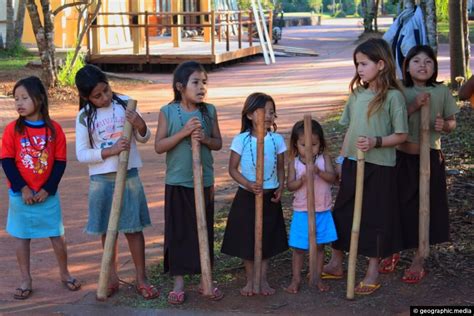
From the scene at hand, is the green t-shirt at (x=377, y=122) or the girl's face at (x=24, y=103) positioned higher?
the girl's face at (x=24, y=103)

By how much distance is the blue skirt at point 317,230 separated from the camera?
523cm

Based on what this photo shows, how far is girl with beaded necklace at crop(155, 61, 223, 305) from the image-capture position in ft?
16.8

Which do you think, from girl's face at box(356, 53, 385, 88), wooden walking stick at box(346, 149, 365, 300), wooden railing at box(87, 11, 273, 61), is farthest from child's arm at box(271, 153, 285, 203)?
wooden railing at box(87, 11, 273, 61)

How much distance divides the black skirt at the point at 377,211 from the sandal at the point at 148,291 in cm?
128

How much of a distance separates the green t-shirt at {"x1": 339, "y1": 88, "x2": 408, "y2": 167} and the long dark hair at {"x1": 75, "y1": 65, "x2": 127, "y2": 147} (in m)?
1.61

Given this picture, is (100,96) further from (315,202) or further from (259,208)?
(315,202)

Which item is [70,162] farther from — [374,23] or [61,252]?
[374,23]

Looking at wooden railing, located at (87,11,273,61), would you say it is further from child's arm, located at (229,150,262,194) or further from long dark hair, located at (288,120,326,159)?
child's arm, located at (229,150,262,194)

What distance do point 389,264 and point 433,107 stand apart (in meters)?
1.11

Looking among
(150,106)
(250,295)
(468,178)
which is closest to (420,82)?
(250,295)

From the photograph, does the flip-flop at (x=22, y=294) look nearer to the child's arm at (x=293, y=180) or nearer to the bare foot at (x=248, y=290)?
the bare foot at (x=248, y=290)

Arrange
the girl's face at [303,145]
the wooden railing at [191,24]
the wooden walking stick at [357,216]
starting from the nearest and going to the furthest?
the wooden walking stick at [357,216] < the girl's face at [303,145] < the wooden railing at [191,24]

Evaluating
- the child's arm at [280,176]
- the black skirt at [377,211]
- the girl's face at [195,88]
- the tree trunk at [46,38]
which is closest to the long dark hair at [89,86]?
the girl's face at [195,88]

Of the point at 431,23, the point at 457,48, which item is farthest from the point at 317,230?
the point at 457,48
